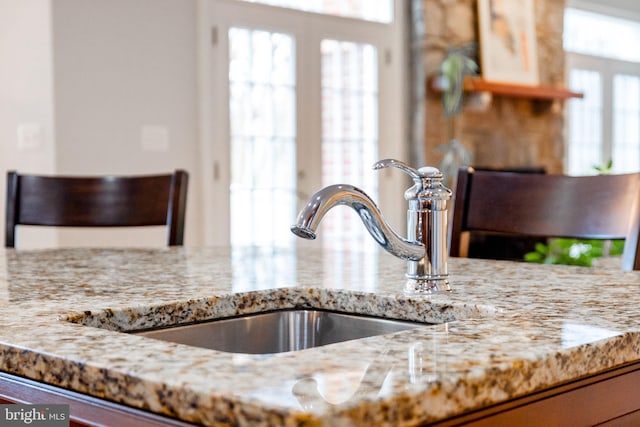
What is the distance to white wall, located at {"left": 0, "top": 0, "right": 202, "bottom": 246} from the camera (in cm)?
407

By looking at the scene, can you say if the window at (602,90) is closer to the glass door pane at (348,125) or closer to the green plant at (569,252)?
the glass door pane at (348,125)

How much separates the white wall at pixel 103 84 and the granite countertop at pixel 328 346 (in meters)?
2.94

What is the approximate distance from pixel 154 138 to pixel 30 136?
592 millimetres

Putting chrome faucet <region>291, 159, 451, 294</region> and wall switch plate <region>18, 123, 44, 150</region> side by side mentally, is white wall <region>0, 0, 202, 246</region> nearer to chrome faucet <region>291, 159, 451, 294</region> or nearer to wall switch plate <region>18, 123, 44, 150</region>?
wall switch plate <region>18, 123, 44, 150</region>

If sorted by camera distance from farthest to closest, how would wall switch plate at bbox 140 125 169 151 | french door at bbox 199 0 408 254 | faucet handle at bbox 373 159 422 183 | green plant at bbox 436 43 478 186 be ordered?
1. green plant at bbox 436 43 478 186
2. french door at bbox 199 0 408 254
3. wall switch plate at bbox 140 125 169 151
4. faucet handle at bbox 373 159 422 183

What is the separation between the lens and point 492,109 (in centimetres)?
600

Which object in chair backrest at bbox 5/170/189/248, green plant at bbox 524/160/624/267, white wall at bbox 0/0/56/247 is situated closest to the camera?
chair backrest at bbox 5/170/189/248

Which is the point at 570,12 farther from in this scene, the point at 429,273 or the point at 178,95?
the point at 429,273

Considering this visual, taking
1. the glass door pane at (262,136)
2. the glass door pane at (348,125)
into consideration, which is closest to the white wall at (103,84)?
the glass door pane at (262,136)

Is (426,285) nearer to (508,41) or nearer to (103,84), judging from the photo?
(103,84)

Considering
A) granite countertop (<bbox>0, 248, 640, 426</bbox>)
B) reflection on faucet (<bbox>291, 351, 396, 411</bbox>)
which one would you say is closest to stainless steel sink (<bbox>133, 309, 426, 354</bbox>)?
granite countertop (<bbox>0, 248, 640, 426</bbox>)

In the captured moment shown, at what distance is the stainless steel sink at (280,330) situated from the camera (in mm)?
946

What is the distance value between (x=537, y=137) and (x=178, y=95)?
2.97 meters

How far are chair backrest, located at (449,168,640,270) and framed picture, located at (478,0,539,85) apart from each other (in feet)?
14.1
